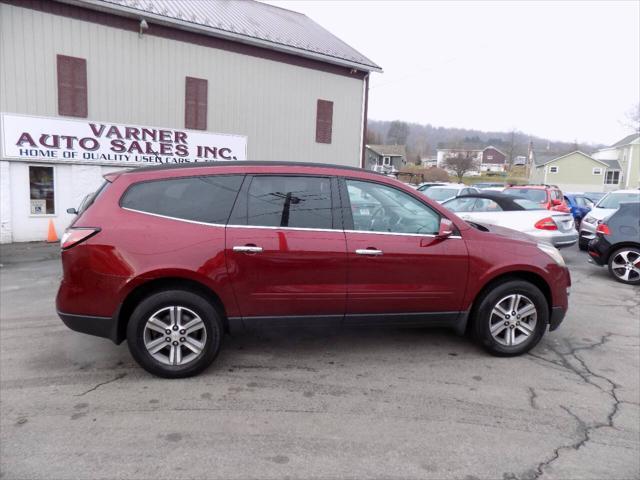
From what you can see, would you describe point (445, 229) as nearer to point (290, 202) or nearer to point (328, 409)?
point (290, 202)

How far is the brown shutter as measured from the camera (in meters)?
16.3

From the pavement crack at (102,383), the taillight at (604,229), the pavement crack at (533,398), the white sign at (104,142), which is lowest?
the pavement crack at (102,383)

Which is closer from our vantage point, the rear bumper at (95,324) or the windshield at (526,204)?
the rear bumper at (95,324)

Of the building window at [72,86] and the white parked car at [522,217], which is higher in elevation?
the building window at [72,86]

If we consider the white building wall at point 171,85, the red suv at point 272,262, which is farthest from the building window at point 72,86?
the red suv at point 272,262

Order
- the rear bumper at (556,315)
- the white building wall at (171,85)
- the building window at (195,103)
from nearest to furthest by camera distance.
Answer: the rear bumper at (556,315), the white building wall at (171,85), the building window at (195,103)

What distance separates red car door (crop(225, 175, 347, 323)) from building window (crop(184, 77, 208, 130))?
11039 mm

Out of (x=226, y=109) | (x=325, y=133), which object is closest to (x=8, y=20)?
(x=226, y=109)

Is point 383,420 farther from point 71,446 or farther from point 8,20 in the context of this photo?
point 8,20

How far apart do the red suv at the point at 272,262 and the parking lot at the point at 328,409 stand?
394 mm

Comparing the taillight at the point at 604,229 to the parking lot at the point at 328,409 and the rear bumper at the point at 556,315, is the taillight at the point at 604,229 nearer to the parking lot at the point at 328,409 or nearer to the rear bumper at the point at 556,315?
the parking lot at the point at 328,409

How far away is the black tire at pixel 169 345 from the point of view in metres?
3.64

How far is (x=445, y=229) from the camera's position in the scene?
4.03 metres

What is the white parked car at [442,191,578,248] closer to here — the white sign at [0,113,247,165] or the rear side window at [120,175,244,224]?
the rear side window at [120,175,244,224]
